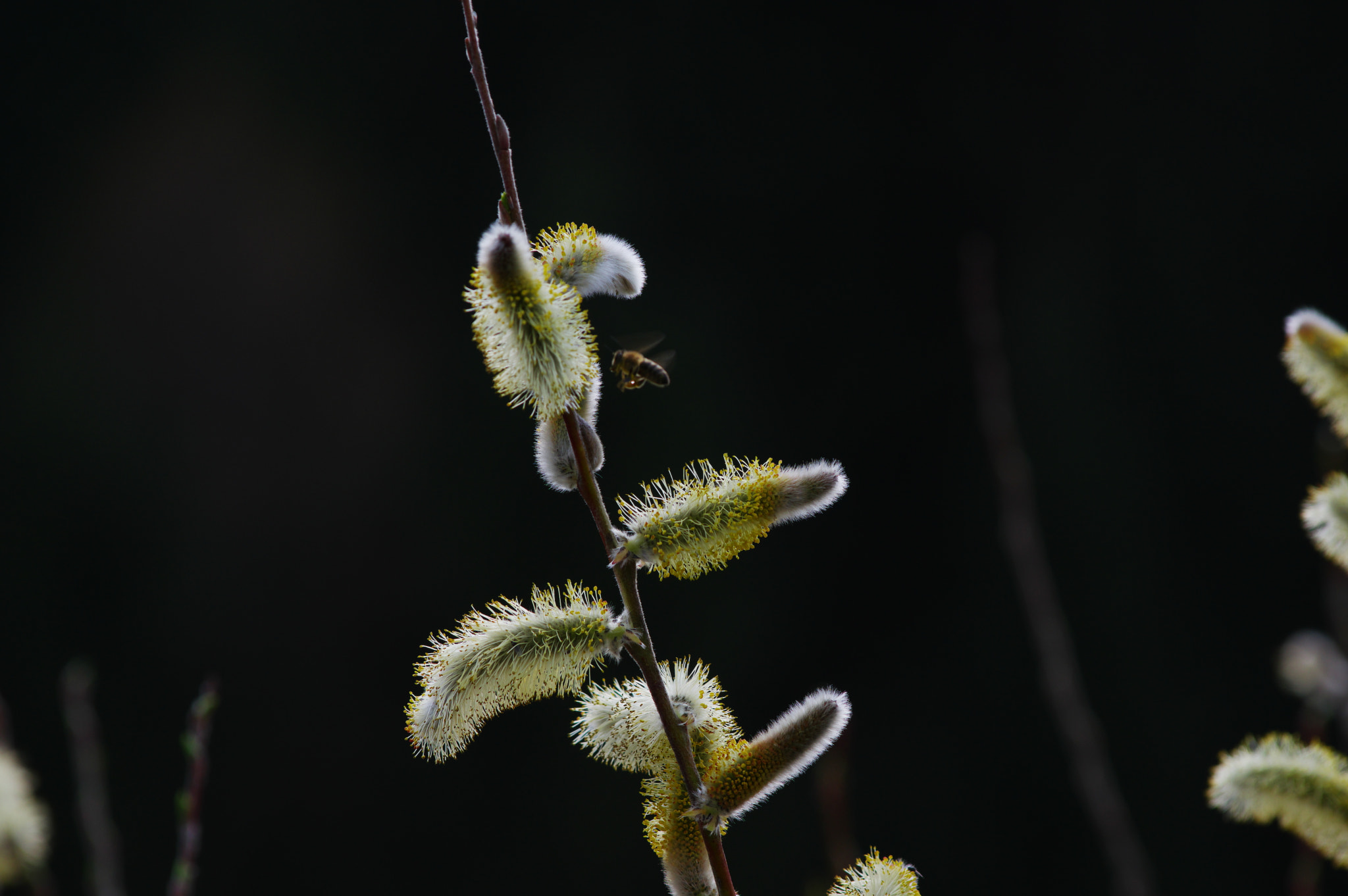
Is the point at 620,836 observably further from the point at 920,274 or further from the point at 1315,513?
the point at 1315,513

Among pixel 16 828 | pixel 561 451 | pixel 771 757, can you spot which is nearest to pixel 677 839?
pixel 771 757

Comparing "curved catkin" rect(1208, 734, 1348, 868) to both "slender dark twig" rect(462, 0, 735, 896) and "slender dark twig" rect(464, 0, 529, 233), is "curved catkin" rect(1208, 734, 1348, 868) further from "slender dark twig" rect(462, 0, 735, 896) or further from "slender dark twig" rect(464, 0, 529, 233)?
"slender dark twig" rect(464, 0, 529, 233)

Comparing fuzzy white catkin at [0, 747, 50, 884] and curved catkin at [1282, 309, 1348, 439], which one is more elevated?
fuzzy white catkin at [0, 747, 50, 884]

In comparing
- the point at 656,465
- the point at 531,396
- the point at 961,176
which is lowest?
the point at 531,396

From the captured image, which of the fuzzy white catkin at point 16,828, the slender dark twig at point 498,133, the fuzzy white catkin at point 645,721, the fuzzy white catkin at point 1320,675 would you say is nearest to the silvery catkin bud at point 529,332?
the slender dark twig at point 498,133

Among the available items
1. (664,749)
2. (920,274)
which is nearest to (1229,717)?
(920,274)

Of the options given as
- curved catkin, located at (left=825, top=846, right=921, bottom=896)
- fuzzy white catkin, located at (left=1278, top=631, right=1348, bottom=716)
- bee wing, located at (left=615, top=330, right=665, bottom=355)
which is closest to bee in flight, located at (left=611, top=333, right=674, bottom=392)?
bee wing, located at (left=615, top=330, right=665, bottom=355)
